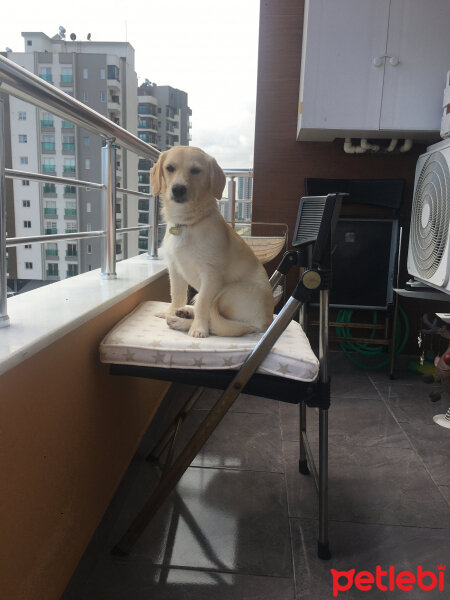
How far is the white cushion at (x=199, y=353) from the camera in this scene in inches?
40.5

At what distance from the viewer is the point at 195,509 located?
1.35 meters

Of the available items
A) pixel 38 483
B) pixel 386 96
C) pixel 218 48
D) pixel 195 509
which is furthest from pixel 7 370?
pixel 218 48

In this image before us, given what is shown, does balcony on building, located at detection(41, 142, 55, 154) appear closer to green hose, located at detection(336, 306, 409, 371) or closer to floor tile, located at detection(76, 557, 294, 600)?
green hose, located at detection(336, 306, 409, 371)

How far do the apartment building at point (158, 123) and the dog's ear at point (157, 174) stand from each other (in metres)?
0.10

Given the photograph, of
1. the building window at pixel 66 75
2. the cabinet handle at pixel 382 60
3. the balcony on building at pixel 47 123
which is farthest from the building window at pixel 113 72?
the cabinet handle at pixel 382 60

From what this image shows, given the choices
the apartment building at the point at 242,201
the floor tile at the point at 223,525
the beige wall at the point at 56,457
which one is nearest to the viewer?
the beige wall at the point at 56,457

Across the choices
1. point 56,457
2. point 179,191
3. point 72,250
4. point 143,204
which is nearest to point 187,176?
point 179,191

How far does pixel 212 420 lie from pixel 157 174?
27.7 inches

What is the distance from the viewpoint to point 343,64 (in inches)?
99.0

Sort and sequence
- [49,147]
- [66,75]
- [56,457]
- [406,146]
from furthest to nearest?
[66,75], [49,147], [406,146], [56,457]

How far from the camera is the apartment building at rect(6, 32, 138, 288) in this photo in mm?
1199

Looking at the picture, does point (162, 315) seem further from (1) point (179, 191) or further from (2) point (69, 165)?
(2) point (69, 165)

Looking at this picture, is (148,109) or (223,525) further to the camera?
(148,109)

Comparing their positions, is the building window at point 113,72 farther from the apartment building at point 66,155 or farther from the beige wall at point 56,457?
the beige wall at point 56,457
